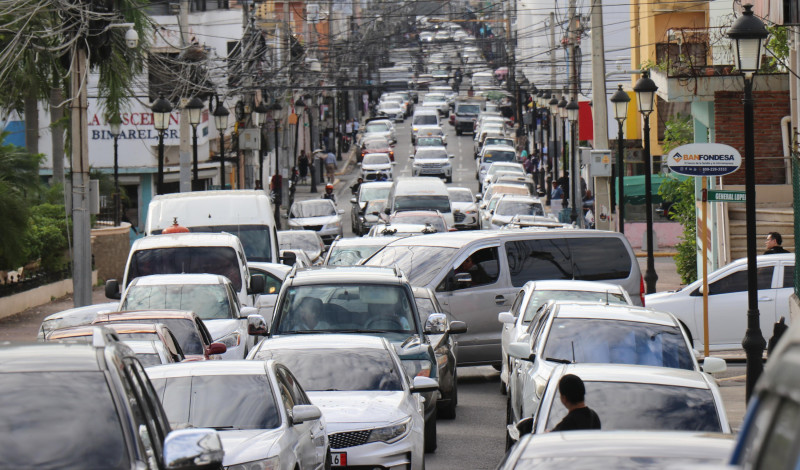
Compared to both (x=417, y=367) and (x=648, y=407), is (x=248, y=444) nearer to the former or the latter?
(x=648, y=407)

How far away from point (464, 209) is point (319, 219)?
5.30 meters

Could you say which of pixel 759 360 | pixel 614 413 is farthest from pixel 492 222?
Result: pixel 614 413

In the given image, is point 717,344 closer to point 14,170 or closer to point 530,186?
point 14,170

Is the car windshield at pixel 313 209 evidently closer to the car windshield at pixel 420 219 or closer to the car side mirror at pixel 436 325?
the car windshield at pixel 420 219

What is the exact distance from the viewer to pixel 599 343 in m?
12.2

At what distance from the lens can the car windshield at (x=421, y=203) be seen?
40.0 m

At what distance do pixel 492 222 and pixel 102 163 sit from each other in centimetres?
1744

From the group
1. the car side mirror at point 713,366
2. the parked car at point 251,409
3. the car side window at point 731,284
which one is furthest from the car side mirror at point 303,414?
the car side window at point 731,284

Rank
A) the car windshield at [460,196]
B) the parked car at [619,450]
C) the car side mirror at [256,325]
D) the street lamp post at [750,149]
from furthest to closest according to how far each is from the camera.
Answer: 1. the car windshield at [460,196]
2. the street lamp post at [750,149]
3. the car side mirror at [256,325]
4. the parked car at [619,450]

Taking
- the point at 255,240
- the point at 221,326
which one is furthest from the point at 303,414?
the point at 255,240

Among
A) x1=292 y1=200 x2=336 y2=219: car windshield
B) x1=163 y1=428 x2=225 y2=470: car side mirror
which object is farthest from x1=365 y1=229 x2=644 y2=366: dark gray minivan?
x1=292 y1=200 x2=336 y2=219: car windshield

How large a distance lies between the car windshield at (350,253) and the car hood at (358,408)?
37.9 ft

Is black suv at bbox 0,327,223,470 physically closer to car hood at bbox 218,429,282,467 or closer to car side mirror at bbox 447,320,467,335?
car hood at bbox 218,429,282,467

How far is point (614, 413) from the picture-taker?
9453 mm
